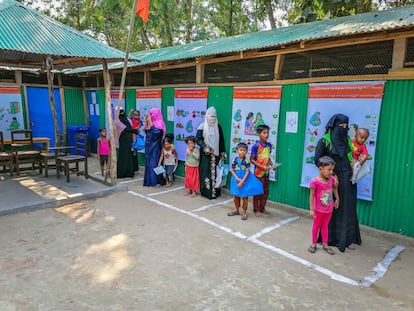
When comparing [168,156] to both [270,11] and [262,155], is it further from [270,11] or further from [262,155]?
[270,11]

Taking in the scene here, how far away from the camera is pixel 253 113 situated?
19.4ft

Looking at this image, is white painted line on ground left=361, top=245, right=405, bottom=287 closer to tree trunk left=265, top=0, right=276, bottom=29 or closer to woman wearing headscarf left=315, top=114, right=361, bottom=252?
woman wearing headscarf left=315, top=114, right=361, bottom=252

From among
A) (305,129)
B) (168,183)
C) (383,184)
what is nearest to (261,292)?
(383,184)

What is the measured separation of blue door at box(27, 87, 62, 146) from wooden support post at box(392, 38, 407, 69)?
962 centimetres

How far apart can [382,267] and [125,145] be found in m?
5.92

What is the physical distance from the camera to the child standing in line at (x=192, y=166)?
6.28 metres

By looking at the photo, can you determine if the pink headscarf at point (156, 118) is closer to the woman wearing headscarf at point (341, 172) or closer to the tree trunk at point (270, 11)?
the woman wearing headscarf at point (341, 172)

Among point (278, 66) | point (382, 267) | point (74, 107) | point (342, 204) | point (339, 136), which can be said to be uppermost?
point (278, 66)

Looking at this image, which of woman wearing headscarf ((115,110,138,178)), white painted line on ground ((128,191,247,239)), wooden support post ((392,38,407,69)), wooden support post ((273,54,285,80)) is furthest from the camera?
woman wearing headscarf ((115,110,138,178))

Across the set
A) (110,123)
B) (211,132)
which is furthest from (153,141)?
(211,132)

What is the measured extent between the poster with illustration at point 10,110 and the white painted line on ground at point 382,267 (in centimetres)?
972

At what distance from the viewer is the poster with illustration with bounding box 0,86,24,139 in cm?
912

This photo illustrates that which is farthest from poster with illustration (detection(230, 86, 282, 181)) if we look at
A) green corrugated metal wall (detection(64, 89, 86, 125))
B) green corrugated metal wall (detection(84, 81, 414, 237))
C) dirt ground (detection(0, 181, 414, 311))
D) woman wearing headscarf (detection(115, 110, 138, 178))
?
green corrugated metal wall (detection(64, 89, 86, 125))

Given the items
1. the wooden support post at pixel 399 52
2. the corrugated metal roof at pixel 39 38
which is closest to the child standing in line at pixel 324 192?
the wooden support post at pixel 399 52
